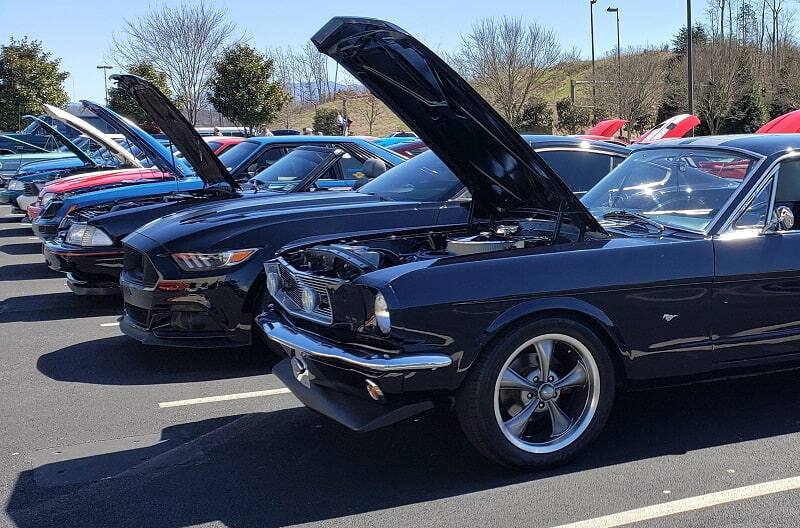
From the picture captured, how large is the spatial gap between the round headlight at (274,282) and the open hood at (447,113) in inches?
43.6

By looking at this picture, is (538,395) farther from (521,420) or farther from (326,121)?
(326,121)

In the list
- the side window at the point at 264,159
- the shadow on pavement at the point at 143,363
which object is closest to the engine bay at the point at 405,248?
the shadow on pavement at the point at 143,363

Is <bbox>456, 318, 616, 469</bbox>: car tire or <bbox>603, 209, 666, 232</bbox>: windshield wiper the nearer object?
<bbox>456, 318, 616, 469</bbox>: car tire

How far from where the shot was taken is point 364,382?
12.0 feet

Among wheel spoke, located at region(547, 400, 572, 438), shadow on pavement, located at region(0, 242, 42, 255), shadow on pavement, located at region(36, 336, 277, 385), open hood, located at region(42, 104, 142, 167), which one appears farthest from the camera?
shadow on pavement, located at region(0, 242, 42, 255)

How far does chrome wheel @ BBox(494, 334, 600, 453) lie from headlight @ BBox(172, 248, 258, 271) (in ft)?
7.93

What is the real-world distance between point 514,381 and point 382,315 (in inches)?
27.9

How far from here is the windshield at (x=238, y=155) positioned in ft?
32.6

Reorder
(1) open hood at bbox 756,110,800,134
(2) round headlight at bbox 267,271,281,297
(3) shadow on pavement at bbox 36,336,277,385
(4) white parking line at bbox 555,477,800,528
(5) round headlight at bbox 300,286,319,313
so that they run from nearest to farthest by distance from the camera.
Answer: (4) white parking line at bbox 555,477,800,528 → (5) round headlight at bbox 300,286,319,313 → (2) round headlight at bbox 267,271,281,297 → (3) shadow on pavement at bbox 36,336,277,385 → (1) open hood at bbox 756,110,800,134

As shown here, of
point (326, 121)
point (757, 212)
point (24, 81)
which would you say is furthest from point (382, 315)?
point (326, 121)

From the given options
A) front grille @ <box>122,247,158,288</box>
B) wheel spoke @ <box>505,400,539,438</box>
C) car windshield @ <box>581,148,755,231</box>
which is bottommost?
wheel spoke @ <box>505,400,539,438</box>

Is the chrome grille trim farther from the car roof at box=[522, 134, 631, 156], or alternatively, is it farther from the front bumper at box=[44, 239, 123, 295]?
the front bumper at box=[44, 239, 123, 295]

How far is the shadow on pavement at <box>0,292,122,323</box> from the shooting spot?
25.4ft

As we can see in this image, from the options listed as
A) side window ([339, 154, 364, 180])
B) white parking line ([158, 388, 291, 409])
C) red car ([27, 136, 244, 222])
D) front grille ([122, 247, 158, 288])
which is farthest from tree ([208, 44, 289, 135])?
white parking line ([158, 388, 291, 409])
